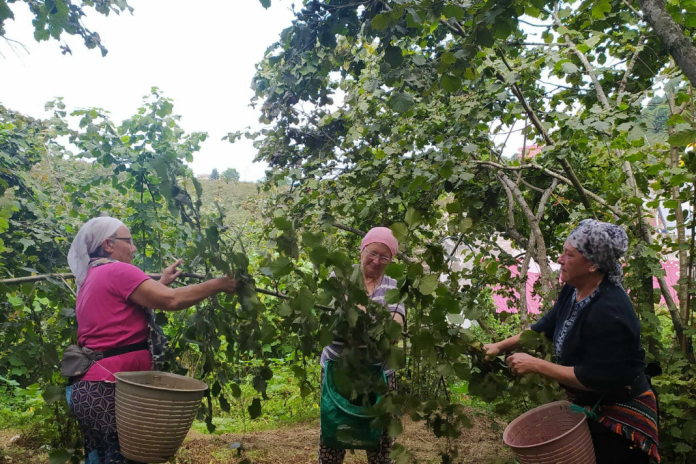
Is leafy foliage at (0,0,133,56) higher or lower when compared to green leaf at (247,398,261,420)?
higher

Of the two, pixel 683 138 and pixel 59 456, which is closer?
pixel 59 456

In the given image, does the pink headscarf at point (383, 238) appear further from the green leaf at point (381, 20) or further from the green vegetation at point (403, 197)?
the green leaf at point (381, 20)

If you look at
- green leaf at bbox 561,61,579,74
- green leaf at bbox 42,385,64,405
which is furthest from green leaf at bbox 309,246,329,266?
green leaf at bbox 561,61,579,74

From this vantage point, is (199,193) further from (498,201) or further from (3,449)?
(3,449)

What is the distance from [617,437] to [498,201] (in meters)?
2.13

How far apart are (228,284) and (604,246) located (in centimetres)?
131

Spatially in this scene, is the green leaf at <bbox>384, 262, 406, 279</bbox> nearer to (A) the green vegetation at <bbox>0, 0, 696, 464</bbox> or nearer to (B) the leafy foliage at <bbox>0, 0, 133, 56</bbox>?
(A) the green vegetation at <bbox>0, 0, 696, 464</bbox>

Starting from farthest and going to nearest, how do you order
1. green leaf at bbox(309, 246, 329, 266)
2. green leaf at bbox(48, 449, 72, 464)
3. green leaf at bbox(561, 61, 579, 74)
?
green leaf at bbox(561, 61, 579, 74) → green leaf at bbox(48, 449, 72, 464) → green leaf at bbox(309, 246, 329, 266)

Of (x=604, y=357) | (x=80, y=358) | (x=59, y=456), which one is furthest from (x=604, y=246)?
(x=59, y=456)

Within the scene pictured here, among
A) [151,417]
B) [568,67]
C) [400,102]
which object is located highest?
[568,67]

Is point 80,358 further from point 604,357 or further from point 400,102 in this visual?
point 604,357

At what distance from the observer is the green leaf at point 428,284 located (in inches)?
49.3

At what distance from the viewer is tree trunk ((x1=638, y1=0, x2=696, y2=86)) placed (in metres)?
1.54

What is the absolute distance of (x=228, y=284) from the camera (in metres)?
1.48
